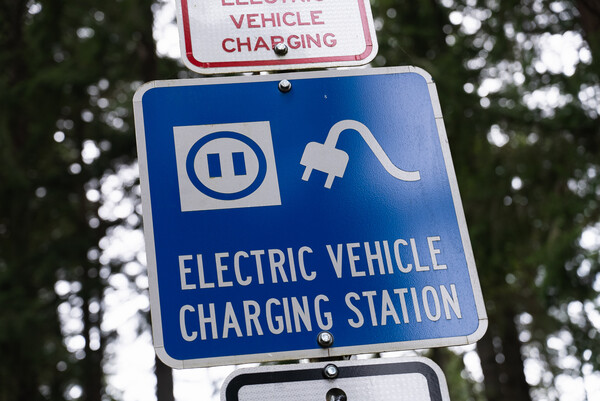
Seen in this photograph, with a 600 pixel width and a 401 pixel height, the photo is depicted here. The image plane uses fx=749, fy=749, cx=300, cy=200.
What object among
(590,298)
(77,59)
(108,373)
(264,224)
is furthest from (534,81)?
(108,373)

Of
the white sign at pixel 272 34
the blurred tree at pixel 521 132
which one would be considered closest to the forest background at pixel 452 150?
the blurred tree at pixel 521 132

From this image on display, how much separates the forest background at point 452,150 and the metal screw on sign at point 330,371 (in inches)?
176

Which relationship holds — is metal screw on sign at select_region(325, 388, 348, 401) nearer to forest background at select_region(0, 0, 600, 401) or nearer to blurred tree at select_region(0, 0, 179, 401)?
forest background at select_region(0, 0, 600, 401)

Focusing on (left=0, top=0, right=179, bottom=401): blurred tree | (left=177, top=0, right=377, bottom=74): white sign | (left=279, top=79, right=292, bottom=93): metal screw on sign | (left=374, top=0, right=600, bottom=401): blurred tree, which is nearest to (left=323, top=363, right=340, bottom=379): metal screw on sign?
(left=279, top=79, right=292, bottom=93): metal screw on sign

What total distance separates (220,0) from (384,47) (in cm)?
537

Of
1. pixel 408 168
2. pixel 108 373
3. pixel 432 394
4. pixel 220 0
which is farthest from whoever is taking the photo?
pixel 108 373

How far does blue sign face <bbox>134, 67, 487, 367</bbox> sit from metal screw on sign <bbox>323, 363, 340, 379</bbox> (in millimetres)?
50

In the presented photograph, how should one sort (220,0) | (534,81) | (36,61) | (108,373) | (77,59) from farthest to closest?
(108,373)
(36,61)
(77,59)
(534,81)
(220,0)

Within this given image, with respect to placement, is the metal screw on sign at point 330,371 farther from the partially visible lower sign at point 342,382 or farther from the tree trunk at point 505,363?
the tree trunk at point 505,363

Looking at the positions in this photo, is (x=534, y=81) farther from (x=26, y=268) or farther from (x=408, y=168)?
(x=26, y=268)

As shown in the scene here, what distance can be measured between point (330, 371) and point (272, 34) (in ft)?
3.06

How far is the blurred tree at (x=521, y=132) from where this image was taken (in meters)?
5.74

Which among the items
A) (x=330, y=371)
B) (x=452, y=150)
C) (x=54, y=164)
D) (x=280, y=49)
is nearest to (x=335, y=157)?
(x=280, y=49)

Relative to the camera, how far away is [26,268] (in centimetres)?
946
